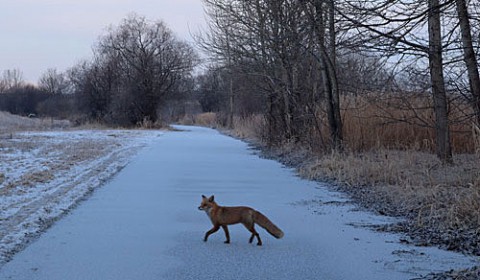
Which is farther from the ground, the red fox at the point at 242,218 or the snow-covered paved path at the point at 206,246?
the red fox at the point at 242,218

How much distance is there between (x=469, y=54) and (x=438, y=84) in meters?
1.20

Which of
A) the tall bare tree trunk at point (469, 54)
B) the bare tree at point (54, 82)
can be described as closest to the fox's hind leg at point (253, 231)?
the tall bare tree trunk at point (469, 54)

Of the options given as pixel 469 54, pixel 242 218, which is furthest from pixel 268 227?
pixel 469 54

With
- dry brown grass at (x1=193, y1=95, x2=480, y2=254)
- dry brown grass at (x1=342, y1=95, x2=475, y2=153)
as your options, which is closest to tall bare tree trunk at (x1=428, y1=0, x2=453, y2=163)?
dry brown grass at (x1=193, y1=95, x2=480, y2=254)

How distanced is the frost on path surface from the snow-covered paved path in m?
0.31

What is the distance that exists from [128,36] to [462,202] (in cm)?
5805

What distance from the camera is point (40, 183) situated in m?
14.2

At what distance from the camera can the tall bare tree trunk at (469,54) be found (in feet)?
43.3

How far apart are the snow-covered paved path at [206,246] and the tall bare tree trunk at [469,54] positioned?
397 centimetres

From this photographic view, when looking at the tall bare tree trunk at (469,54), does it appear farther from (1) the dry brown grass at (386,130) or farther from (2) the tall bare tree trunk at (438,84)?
(1) the dry brown grass at (386,130)

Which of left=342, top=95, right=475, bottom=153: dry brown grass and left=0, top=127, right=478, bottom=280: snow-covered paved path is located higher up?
left=342, top=95, right=475, bottom=153: dry brown grass

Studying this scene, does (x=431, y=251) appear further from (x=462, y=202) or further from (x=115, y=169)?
(x=115, y=169)

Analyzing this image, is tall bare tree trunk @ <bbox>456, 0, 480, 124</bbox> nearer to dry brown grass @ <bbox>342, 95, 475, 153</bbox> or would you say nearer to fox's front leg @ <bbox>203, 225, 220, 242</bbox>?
dry brown grass @ <bbox>342, 95, 475, 153</bbox>

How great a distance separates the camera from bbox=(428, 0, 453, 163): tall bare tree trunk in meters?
14.1
